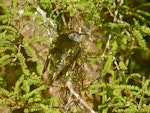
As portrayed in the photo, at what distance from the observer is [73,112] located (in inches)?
111

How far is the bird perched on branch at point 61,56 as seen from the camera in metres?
2.60

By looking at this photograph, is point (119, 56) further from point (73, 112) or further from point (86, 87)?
point (73, 112)

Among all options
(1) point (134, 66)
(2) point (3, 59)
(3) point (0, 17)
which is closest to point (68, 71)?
(2) point (3, 59)

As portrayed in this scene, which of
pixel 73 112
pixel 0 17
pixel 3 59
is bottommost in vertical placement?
pixel 73 112

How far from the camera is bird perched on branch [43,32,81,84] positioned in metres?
2.60

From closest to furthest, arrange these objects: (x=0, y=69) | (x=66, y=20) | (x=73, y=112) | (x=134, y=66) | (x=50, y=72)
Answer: (x=50, y=72) < (x=73, y=112) < (x=0, y=69) < (x=66, y=20) < (x=134, y=66)

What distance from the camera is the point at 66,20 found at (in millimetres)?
3457

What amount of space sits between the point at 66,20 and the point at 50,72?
955mm

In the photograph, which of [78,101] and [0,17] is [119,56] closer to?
[78,101]

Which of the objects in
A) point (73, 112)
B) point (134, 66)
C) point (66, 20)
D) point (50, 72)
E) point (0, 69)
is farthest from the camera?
point (134, 66)

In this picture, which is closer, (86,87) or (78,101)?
(78,101)

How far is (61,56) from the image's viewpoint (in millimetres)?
2615

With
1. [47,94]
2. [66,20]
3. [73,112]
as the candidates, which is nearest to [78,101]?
[73,112]

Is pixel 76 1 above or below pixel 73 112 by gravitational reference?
above
